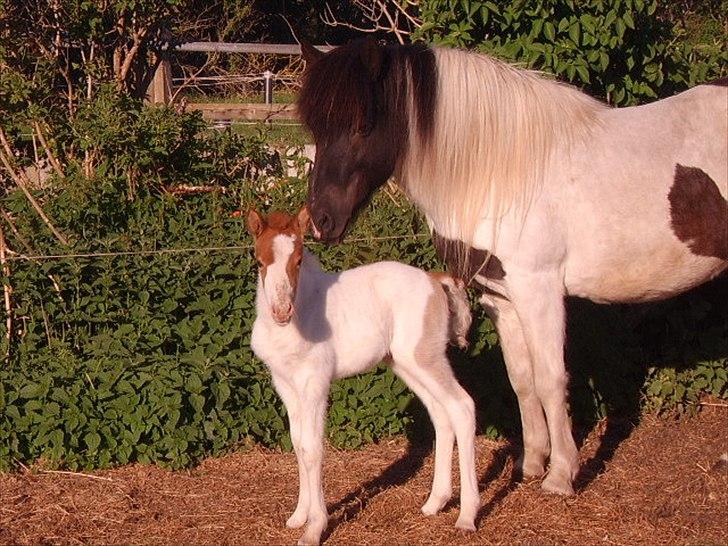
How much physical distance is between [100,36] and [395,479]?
14.1 feet

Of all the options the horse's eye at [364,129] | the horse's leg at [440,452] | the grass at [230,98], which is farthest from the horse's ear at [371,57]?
the grass at [230,98]

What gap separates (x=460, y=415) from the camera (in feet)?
15.0

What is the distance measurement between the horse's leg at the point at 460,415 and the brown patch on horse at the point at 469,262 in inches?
17.5

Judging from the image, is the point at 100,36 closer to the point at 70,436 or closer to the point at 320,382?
the point at 70,436

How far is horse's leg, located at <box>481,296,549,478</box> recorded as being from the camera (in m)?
5.16

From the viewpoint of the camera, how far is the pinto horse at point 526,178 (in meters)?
4.66

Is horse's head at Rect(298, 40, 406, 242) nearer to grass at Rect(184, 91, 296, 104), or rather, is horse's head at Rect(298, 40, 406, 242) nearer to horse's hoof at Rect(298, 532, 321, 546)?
horse's hoof at Rect(298, 532, 321, 546)

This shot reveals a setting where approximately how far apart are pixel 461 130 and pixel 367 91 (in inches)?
19.5

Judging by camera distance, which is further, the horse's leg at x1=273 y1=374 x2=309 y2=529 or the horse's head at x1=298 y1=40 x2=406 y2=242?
the horse's head at x1=298 y1=40 x2=406 y2=242

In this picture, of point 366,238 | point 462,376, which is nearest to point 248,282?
point 366,238

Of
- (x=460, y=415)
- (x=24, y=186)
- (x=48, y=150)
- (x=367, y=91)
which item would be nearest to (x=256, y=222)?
(x=367, y=91)

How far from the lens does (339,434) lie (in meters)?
5.98

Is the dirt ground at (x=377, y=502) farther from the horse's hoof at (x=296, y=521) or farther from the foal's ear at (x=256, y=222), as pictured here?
the foal's ear at (x=256, y=222)

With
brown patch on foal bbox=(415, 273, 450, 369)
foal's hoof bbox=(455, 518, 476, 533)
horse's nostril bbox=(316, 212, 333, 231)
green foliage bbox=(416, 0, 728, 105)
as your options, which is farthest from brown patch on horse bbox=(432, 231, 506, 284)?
green foliage bbox=(416, 0, 728, 105)
